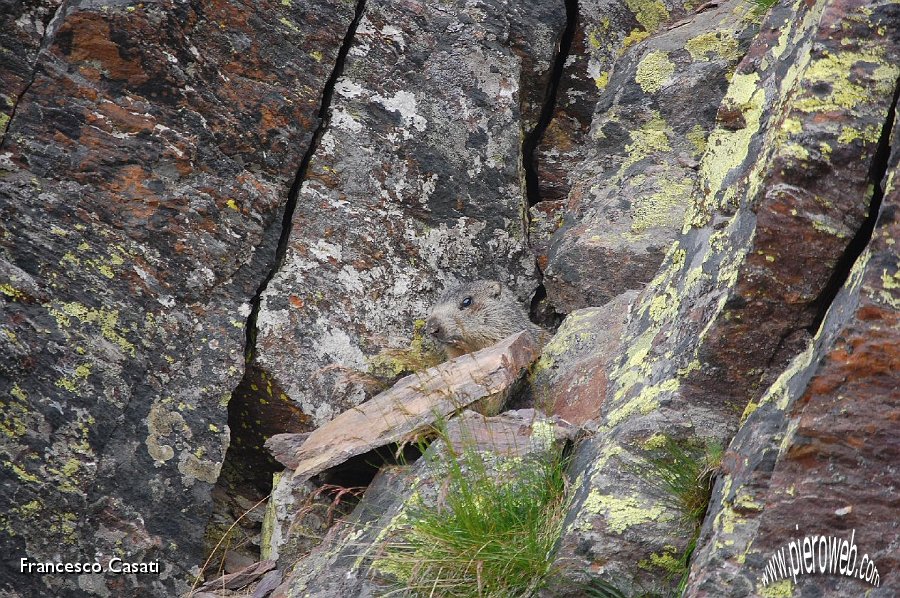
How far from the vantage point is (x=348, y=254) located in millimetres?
6988

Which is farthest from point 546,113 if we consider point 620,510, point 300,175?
point 620,510

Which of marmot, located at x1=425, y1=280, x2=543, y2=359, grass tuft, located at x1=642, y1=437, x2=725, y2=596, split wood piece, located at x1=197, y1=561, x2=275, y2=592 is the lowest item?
split wood piece, located at x1=197, y1=561, x2=275, y2=592

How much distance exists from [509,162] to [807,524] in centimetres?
504

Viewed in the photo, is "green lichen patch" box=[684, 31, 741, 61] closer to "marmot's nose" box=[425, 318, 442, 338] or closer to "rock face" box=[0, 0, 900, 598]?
"rock face" box=[0, 0, 900, 598]

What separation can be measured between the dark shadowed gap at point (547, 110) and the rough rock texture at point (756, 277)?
148 inches

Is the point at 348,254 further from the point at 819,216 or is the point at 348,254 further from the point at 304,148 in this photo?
the point at 819,216

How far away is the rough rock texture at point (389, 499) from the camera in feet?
14.3

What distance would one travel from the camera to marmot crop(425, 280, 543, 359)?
6938 millimetres

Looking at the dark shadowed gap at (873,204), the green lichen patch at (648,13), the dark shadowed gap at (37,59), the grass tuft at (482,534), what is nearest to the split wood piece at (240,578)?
the grass tuft at (482,534)

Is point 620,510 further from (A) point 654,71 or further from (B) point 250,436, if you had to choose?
(A) point 654,71

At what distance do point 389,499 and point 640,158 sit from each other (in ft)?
13.2

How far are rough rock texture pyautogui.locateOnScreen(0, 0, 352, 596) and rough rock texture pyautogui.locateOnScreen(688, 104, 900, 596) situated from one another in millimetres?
4129

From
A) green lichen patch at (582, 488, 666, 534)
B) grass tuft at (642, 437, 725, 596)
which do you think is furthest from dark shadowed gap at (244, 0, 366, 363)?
grass tuft at (642, 437, 725, 596)

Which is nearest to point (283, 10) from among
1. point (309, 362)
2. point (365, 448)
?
point (309, 362)
